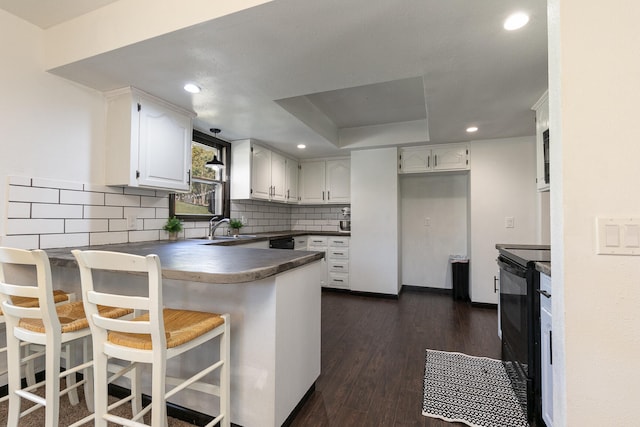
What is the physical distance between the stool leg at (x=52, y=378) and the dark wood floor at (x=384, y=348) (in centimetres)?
110

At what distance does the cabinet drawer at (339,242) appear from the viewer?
4.45m

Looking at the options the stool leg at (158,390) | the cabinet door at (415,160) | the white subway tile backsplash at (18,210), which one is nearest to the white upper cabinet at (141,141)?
the white subway tile backsplash at (18,210)

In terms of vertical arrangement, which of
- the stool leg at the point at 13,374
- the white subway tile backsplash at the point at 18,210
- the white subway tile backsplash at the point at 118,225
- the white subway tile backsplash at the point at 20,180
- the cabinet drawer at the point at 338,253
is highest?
the white subway tile backsplash at the point at 20,180

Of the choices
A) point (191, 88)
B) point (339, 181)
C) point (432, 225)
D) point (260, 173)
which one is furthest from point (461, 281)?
point (191, 88)

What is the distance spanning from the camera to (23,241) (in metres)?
1.89

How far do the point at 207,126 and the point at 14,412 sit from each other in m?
2.71

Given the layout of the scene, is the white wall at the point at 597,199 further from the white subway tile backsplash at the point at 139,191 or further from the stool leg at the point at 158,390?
the white subway tile backsplash at the point at 139,191

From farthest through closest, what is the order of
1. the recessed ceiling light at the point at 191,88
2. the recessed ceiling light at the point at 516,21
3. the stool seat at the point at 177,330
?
the recessed ceiling light at the point at 191,88 → the recessed ceiling light at the point at 516,21 → the stool seat at the point at 177,330

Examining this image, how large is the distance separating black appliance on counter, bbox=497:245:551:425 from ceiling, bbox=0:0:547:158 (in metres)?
1.25

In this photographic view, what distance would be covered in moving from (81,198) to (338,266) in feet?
10.5

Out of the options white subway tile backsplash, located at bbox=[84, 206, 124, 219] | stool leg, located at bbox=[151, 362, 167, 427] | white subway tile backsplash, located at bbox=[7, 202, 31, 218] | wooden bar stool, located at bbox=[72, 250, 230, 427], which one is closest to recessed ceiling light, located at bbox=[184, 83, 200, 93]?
white subway tile backsplash, located at bbox=[84, 206, 124, 219]

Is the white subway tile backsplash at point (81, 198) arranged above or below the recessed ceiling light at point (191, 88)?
below

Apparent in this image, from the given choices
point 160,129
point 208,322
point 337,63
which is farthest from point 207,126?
point 208,322

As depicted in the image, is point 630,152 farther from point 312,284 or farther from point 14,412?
point 14,412
